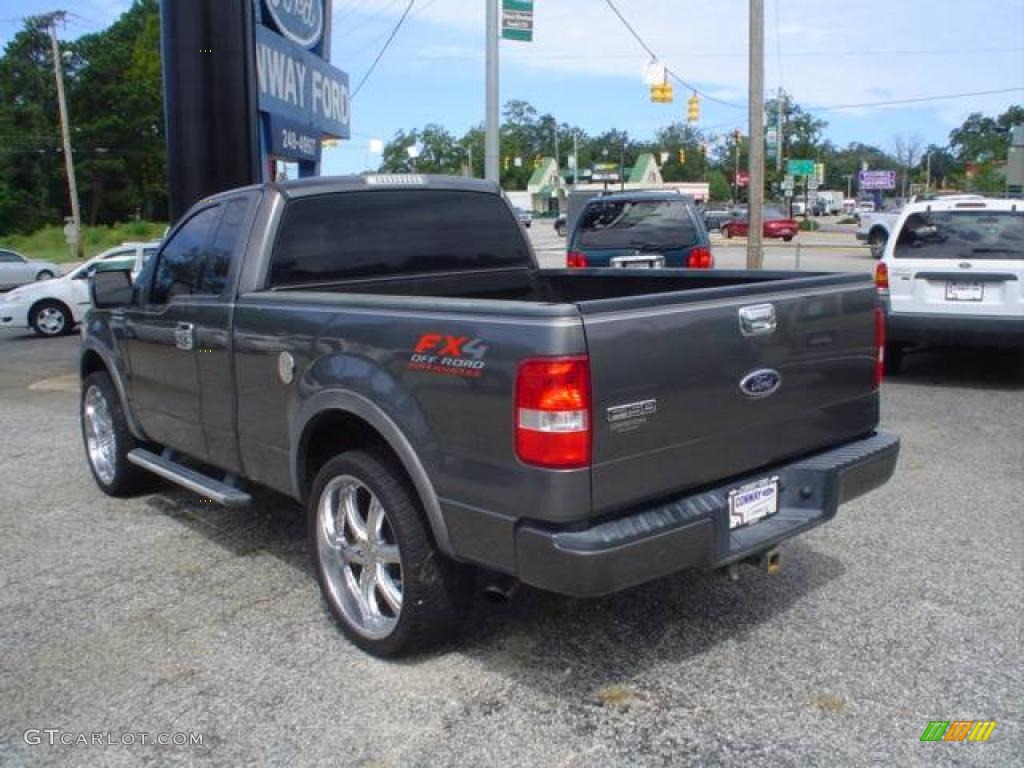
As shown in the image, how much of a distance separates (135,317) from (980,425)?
20.4 ft

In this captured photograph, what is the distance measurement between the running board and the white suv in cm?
675

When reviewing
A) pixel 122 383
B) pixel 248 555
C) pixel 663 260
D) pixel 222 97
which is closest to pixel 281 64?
pixel 222 97

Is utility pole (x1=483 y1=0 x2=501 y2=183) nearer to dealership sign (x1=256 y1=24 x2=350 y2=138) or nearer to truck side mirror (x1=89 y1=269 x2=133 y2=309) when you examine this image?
dealership sign (x1=256 y1=24 x2=350 y2=138)

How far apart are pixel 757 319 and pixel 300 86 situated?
29.3 ft

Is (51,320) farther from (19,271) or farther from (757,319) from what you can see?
(757,319)

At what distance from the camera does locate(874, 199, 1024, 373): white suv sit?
28.5 feet

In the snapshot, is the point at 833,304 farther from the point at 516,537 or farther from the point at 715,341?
the point at 516,537

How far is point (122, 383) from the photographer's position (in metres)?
5.69

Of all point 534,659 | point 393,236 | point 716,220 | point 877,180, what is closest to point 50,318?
point 393,236

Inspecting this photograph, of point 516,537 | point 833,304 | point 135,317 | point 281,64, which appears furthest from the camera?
point 281,64

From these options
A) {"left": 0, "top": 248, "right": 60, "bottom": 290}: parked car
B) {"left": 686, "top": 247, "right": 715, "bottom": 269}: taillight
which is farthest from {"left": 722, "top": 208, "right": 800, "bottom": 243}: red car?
{"left": 686, "top": 247, "right": 715, "bottom": 269}: taillight

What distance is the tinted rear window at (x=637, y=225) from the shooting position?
37.5 feet

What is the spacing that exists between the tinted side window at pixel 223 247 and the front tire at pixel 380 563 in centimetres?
129

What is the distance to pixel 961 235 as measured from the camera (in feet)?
29.6
